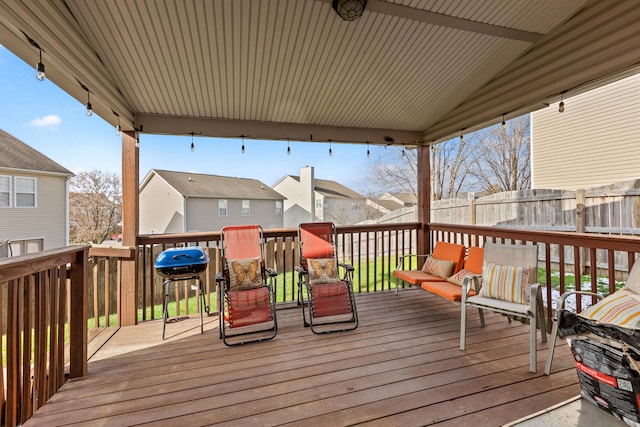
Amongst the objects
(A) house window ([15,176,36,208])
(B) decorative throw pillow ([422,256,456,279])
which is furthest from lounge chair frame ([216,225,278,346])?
(A) house window ([15,176,36,208])

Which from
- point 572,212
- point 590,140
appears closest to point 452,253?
point 572,212

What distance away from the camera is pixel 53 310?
7.81 feet

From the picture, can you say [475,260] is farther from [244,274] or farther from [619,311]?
[244,274]

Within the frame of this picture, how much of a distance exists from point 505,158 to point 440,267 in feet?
40.6

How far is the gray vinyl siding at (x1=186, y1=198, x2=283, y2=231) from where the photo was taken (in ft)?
43.3

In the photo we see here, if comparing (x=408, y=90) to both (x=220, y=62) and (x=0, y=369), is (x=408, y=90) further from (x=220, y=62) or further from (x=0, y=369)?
(x=0, y=369)

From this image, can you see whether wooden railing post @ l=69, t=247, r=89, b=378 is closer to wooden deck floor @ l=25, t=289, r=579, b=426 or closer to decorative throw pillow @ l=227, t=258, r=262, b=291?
wooden deck floor @ l=25, t=289, r=579, b=426

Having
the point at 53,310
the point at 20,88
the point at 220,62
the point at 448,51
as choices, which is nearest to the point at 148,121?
the point at 220,62

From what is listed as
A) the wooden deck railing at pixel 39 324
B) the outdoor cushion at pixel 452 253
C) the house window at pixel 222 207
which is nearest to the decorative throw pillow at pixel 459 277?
the outdoor cushion at pixel 452 253

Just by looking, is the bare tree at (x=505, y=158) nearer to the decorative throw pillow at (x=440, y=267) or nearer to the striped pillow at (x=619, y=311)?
the decorative throw pillow at (x=440, y=267)

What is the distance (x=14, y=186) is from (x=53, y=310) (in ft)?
15.4

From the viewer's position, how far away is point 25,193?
215 inches

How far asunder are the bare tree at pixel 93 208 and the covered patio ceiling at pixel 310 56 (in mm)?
5351

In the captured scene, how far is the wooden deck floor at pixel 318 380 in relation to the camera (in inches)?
82.3
